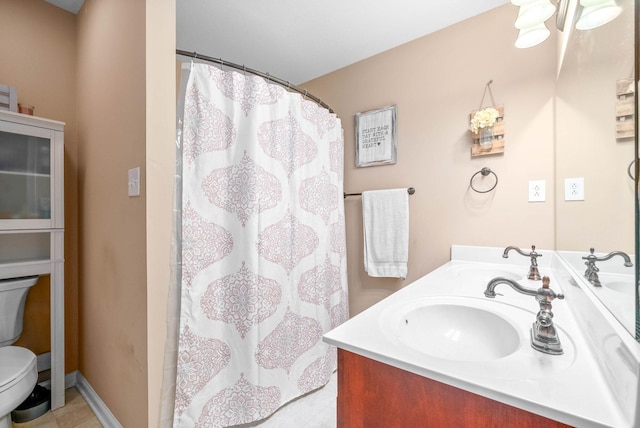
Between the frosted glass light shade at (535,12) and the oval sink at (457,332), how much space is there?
1261 mm

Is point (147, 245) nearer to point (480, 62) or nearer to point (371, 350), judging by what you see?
point (371, 350)

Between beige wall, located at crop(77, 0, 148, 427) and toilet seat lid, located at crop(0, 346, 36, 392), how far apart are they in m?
0.28

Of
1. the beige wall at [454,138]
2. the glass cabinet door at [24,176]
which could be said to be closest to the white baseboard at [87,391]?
the glass cabinet door at [24,176]

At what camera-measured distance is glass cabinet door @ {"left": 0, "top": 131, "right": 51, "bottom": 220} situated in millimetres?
1436

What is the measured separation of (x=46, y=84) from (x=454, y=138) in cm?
259

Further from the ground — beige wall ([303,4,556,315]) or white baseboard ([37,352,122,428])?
beige wall ([303,4,556,315])

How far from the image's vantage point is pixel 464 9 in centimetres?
163

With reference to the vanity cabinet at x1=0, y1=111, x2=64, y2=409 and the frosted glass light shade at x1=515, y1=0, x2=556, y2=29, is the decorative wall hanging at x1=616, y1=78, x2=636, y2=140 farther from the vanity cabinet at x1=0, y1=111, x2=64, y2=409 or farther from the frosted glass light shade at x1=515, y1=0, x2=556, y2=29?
the vanity cabinet at x1=0, y1=111, x2=64, y2=409

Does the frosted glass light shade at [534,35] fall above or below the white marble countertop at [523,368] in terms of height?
above

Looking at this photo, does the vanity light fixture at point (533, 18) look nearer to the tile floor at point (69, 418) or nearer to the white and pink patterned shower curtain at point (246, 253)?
the white and pink patterned shower curtain at point (246, 253)

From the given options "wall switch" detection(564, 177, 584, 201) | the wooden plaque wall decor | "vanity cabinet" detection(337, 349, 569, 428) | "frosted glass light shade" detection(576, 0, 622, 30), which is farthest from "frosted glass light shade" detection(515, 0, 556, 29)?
"vanity cabinet" detection(337, 349, 569, 428)

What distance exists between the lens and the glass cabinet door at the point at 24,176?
1.44 meters

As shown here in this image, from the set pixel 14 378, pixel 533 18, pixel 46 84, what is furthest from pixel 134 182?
pixel 533 18

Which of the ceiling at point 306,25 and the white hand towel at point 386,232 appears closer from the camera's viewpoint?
the ceiling at point 306,25
